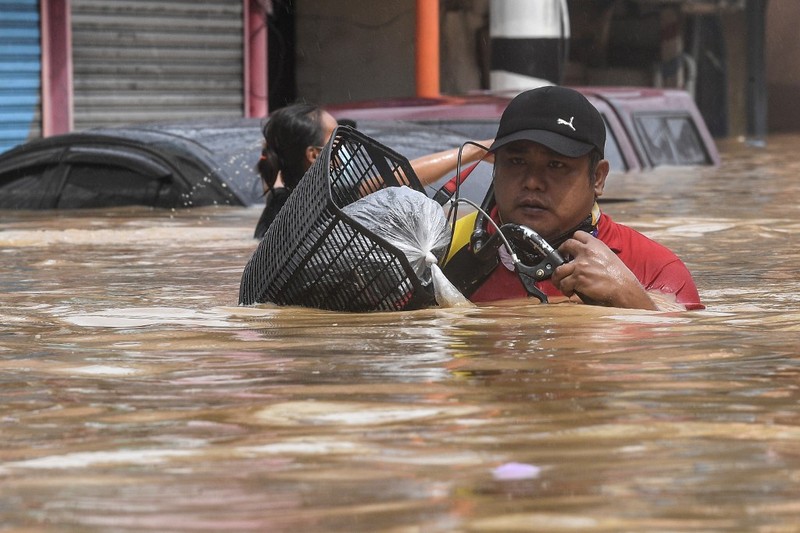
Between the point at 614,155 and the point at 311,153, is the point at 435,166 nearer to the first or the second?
the point at 311,153

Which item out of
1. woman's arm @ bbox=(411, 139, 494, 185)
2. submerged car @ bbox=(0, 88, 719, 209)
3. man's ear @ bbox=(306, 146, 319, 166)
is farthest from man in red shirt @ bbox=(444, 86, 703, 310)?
submerged car @ bbox=(0, 88, 719, 209)

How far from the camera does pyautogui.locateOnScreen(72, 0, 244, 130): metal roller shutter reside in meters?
15.8

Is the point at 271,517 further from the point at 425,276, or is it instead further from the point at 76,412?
the point at 425,276

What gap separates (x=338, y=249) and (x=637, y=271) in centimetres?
89

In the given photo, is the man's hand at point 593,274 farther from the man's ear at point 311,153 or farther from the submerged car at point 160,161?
the submerged car at point 160,161

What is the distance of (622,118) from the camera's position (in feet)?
44.1

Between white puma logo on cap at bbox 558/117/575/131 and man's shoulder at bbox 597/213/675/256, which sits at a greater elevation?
white puma logo on cap at bbox 558/117/575/131

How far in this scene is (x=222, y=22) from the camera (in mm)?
17188

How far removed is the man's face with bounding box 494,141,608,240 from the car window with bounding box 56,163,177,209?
6.15 metres

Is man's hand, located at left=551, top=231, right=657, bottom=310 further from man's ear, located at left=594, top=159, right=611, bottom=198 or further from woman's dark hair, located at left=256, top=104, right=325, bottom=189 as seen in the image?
woman's dark hair, located at left=256, top=104, right=325, bottom=189

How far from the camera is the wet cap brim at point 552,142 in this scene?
4869mm

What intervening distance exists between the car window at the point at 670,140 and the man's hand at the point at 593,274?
29.5ft

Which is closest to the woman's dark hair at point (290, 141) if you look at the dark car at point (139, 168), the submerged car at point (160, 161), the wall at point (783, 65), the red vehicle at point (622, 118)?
the submerged car at point (160, 161)

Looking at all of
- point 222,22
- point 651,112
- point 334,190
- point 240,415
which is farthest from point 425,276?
point 222,22
